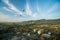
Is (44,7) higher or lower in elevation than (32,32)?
higher

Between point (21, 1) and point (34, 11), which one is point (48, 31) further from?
point (21, 1)

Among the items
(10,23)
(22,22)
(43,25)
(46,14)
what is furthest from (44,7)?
(10,23)

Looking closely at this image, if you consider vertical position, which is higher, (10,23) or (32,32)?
(10,23)

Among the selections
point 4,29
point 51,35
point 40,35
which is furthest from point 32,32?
point 4,29

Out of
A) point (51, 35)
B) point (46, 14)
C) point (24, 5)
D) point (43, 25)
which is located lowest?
point (51, 35)

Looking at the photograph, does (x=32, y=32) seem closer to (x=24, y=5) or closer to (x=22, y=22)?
(x=22, y=22)

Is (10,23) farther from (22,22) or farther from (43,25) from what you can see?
(43,25)

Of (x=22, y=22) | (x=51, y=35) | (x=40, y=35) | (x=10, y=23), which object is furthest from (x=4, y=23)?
(x=51, y=35)
